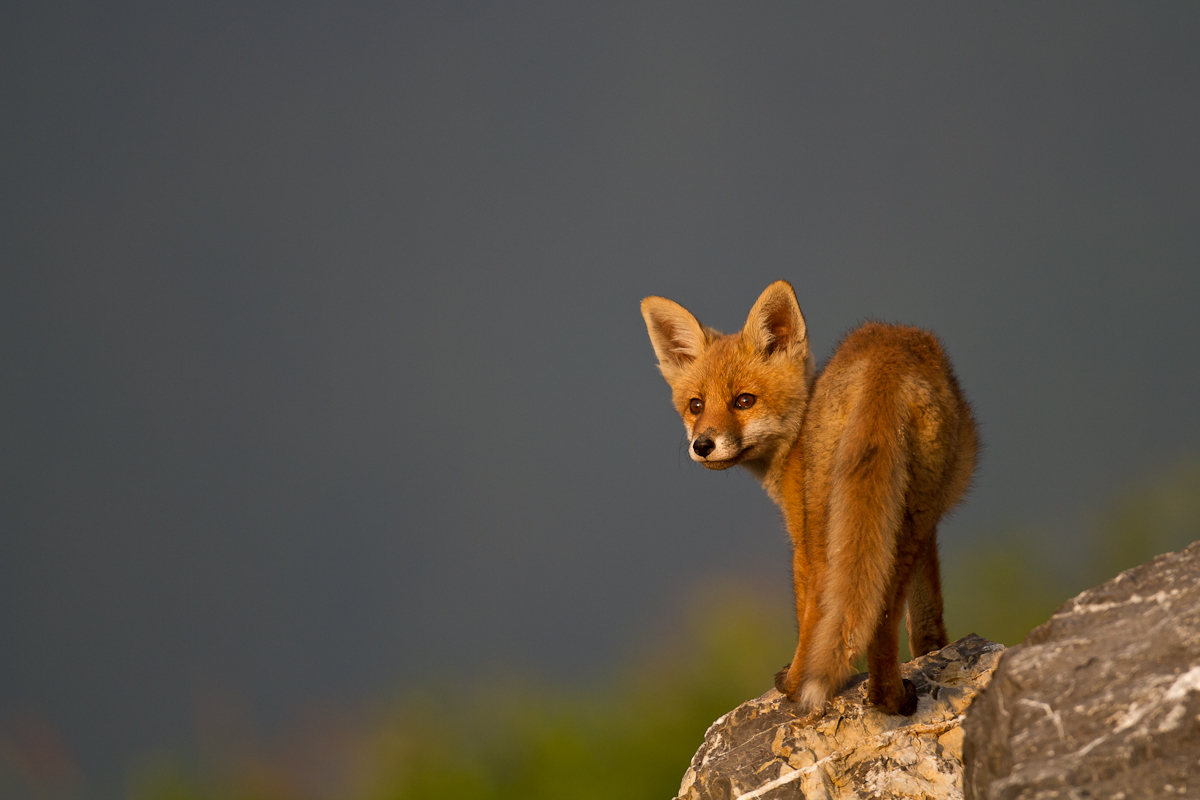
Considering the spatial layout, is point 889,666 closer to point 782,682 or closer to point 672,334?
point 782,682

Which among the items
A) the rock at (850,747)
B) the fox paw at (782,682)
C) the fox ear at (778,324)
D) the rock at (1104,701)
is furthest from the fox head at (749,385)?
the rock at (1104,701)

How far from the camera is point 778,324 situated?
474cm

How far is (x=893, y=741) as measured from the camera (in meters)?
3.96

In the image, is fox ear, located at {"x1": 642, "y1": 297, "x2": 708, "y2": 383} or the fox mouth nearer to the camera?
the fox mouth

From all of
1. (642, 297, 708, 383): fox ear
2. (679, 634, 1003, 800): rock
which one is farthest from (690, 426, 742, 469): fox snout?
(679, 634, 1003, 800): rock

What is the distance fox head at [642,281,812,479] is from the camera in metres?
4.39

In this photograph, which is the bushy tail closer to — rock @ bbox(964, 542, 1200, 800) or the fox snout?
rock @ bbox(964, 542, 1200, 800)

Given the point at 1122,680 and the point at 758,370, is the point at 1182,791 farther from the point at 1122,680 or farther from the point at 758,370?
the point at 758,370

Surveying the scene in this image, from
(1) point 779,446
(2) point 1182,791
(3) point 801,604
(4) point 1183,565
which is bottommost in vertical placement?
(2) point 1182,791

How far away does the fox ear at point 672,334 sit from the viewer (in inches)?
195

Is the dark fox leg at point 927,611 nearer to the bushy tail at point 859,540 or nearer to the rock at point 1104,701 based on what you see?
the bushy tail at point 859,540

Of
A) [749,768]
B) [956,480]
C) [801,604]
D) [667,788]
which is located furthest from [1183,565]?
Answer: [667,788]

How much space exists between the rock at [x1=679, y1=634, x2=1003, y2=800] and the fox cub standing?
14cm

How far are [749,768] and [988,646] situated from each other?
4.34 feet
